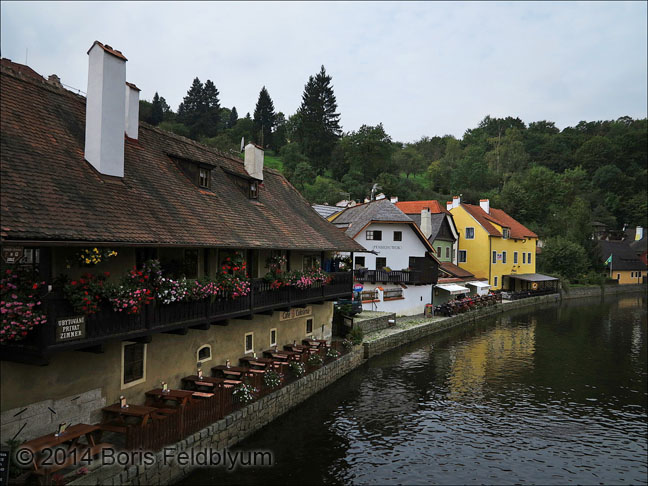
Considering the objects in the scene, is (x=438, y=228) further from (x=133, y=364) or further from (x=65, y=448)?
(x=65, y=448)

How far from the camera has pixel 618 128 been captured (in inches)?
5030

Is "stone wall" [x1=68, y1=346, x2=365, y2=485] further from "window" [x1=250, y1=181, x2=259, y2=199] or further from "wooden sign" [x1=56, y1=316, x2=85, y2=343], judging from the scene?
"window" [x1=250, y1=181, x2=259, y2=199]

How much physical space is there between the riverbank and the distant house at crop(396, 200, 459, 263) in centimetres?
1478

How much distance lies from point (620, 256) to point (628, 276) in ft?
13.4

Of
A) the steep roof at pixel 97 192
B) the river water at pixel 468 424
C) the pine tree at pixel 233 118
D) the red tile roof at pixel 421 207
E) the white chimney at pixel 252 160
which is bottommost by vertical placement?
the river water at pixel 468 424

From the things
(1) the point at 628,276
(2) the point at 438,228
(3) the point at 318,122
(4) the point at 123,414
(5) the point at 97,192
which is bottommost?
(4) the point at 123,414

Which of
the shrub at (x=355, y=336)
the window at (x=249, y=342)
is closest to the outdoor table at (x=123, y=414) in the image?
the window at (x=249, y=342)

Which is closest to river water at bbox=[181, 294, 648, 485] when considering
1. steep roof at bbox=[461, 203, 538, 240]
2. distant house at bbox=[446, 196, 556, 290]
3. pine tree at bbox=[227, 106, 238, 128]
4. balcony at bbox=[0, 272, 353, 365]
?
balcony at bbox=[0, 272, 353, 365]

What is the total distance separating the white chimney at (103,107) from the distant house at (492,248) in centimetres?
5039

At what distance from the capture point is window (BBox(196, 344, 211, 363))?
52.3 feet

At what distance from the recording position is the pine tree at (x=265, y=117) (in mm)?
111856

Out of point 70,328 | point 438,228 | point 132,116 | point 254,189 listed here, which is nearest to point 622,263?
point 438,228

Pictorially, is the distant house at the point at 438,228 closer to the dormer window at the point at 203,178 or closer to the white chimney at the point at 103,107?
the dormer window at the point at 203,178

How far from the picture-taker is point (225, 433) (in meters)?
13.4
